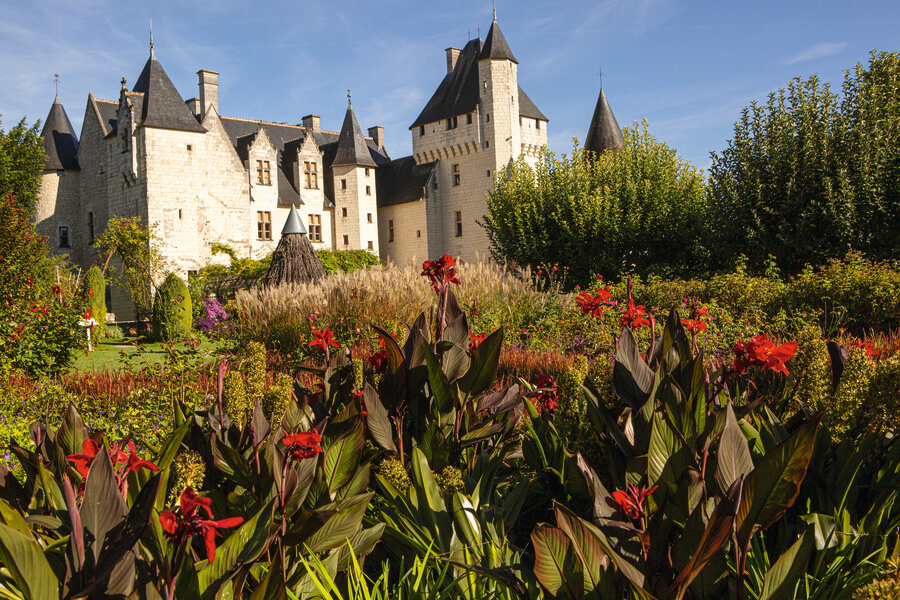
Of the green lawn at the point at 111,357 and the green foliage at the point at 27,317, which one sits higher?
the green foliage at the point at 27,317

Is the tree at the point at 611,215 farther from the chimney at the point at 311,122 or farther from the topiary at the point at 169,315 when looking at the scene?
the chimney at the point at 311,122

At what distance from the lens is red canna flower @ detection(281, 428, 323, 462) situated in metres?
1.58

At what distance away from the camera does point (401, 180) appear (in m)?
37.0

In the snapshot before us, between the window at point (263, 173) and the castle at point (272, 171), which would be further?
the window at point (263, 173)

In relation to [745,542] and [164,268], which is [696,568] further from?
[164,268]

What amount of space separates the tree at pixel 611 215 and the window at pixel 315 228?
49.1 feet

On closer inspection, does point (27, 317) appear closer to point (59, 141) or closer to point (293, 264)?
point (293, 264)

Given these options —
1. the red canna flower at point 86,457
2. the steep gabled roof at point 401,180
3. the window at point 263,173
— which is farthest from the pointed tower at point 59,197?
the red canna flower at point 86,457

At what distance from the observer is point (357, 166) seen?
115 feet

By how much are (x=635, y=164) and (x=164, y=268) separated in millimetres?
18668

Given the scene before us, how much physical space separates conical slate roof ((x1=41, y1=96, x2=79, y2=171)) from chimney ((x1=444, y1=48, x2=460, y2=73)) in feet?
64.2

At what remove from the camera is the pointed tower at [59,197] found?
100ft

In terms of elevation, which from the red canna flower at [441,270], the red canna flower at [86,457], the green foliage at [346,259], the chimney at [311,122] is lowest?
the red canna flower at [86,457]

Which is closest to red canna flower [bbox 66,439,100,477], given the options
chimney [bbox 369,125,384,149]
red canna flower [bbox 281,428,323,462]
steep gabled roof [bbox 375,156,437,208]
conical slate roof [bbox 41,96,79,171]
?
red canna flower [bbox 281,428,323,462]
